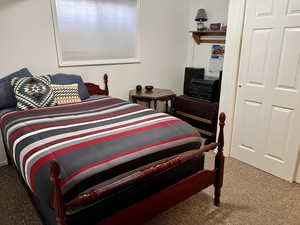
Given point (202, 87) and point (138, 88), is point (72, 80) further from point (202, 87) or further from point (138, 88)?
point (202, 87)

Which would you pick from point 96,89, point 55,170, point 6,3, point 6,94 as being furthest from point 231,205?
point 6,3

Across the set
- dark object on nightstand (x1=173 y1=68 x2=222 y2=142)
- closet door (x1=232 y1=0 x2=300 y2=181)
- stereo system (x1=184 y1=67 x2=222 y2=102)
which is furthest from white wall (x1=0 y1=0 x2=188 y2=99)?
closet door (x1=232 y1=0 x2=300 y2=181)

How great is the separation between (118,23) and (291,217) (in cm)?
296

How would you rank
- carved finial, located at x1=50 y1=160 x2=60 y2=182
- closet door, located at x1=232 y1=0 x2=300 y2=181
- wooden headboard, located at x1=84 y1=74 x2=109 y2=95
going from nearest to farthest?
carved finial, located at x1=50 y1=160 x2=60 y2=182
closet door, located at x1=232 y1=0 x2=300 y2=181
wooden headboard, located at x1=84 y1=74 x2=109 y2=95

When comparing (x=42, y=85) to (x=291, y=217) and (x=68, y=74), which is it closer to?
(x=68, y=74)

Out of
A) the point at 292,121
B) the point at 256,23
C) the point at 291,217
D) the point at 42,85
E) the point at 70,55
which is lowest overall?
the point at 291,217

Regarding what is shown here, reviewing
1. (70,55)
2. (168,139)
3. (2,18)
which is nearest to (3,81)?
(2,18)

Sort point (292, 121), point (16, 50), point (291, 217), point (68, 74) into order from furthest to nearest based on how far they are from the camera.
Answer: point (68, 74), point (16, 50), point (292, 121), point (291, 217)

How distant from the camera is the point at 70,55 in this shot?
2.82m

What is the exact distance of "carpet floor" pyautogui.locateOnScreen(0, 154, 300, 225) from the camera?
1808mm

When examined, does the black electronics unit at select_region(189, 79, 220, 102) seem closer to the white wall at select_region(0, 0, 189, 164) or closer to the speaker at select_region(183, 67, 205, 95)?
the speaker at select_region(183, 67, 205, 95)

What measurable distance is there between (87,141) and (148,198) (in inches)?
21.1

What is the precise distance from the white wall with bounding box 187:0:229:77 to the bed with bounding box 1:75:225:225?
2075 millimetres

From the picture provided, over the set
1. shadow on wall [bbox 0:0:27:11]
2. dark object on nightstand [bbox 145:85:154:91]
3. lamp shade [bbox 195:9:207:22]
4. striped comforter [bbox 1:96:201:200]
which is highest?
lamp shade [bbox 195:9:207:22]
